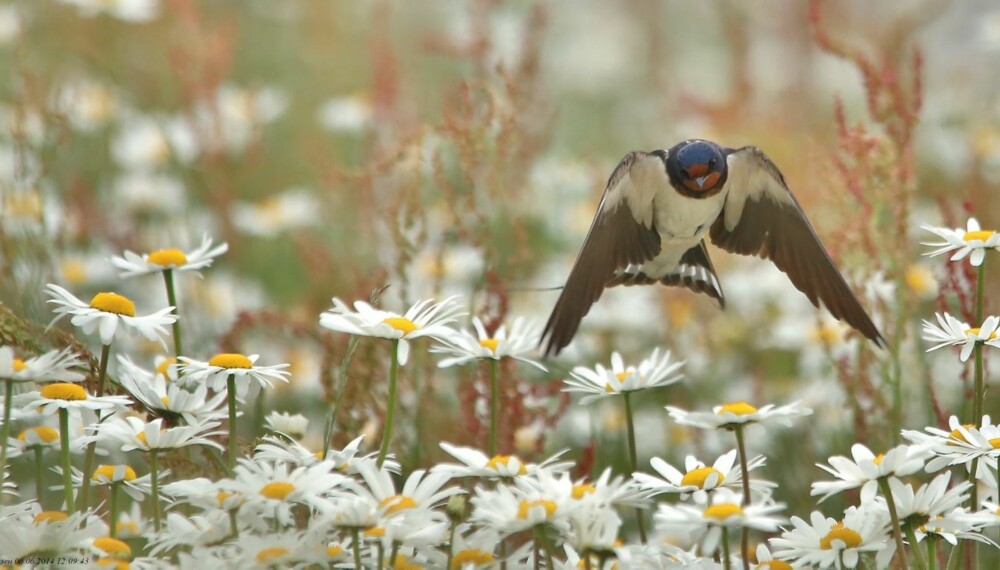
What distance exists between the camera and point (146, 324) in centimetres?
204

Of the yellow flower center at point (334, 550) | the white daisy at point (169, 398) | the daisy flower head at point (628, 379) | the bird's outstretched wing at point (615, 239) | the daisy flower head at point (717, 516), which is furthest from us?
the bird's outstretched wing at point (615, 239)

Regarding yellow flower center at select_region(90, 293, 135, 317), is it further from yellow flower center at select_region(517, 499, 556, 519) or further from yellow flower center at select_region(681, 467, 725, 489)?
yellow flower center at select_region(681, 467, 725, 489)

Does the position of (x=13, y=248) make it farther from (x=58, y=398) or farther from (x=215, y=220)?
(x=215, y=220)

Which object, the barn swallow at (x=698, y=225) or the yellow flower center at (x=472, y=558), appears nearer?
the yellow flower center at (x=472, y=558)

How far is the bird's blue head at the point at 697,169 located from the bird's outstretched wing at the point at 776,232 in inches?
4.3

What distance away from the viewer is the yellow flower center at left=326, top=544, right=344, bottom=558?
5.84ft

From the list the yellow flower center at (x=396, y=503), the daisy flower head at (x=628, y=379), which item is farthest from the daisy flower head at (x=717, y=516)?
the daisy flower head at (x=628, y=379)

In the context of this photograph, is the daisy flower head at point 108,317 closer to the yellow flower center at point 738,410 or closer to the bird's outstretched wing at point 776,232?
the yellow flower center at point 738,410

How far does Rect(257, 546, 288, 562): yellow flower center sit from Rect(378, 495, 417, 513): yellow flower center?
141 millimetres

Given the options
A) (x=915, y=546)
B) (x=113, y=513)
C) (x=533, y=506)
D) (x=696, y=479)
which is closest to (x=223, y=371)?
(x=113, y=513)

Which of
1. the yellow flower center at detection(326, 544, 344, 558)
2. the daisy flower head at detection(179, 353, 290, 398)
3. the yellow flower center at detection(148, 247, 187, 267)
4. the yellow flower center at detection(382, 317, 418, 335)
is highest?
the yellow flower center at detection(148, 247, 187, 267)

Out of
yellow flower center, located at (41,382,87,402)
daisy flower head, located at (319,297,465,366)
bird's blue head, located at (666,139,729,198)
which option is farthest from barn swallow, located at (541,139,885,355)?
yellow flower center, located at (41,382,87,402)

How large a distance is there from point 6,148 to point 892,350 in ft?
13.1

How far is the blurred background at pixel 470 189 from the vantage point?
9.31 feet
